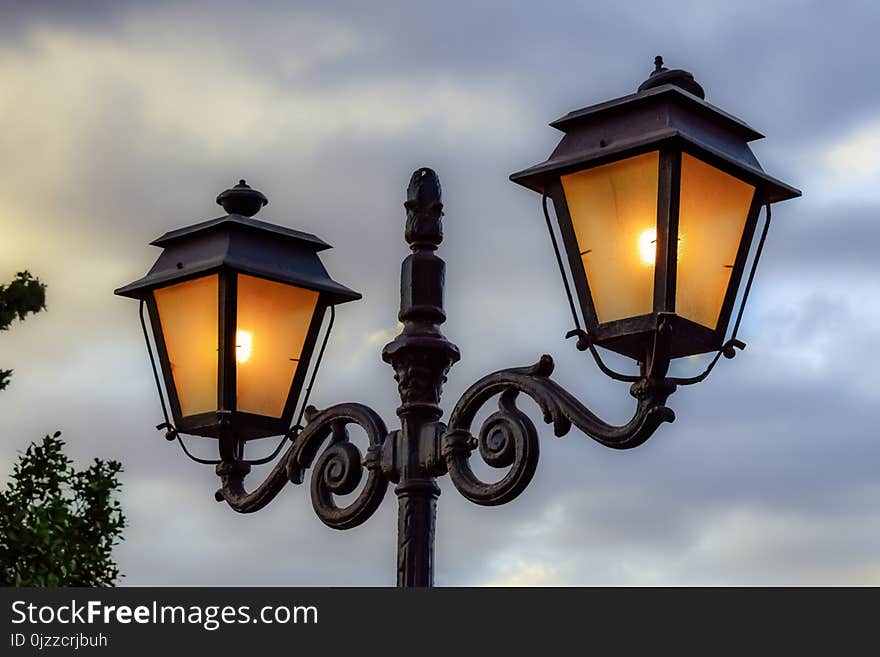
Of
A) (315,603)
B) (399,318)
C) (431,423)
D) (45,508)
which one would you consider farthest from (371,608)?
(45,508)

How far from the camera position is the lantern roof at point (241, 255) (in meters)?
5.54

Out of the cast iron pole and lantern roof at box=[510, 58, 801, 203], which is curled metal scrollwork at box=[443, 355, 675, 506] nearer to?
the cast iron pole

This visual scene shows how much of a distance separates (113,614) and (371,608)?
112 cm

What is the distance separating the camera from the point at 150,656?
16.0 feet

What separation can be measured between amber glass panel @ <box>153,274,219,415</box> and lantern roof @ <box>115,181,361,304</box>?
0.06 metres

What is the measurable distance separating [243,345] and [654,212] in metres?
1.79

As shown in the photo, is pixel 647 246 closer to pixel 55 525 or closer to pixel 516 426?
pixel 516 426

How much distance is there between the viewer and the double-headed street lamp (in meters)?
4.36

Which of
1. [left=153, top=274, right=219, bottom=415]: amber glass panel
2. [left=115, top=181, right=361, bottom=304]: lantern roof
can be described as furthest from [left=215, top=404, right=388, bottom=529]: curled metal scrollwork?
[left=115, top=181, right=361, bottom=304]: lantern roof

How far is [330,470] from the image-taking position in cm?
526

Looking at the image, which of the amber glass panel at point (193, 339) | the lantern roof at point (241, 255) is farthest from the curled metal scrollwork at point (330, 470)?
the lantern roof at point (241, 255)

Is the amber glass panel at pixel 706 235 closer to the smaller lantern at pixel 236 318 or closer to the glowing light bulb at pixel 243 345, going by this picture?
the smaller lantern at pixel 236 318

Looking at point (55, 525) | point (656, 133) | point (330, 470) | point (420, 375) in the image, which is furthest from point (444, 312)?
point (55, 525)

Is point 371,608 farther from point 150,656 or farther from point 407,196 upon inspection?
point 407,196
